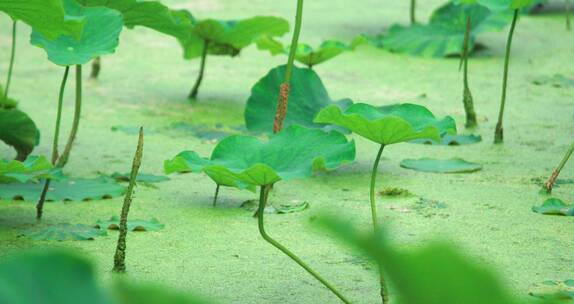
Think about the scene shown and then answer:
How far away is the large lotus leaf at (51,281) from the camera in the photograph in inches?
28.8

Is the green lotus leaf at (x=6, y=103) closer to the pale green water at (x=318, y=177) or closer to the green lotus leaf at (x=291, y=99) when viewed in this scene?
the pale green water at (x=318, y=177)

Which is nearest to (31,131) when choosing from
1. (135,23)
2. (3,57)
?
(135,23)

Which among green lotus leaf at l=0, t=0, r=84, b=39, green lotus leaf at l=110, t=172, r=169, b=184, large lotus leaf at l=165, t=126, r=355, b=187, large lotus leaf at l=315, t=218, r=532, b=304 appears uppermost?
large lotus leaf at l=315, t=218, r=532, b=304

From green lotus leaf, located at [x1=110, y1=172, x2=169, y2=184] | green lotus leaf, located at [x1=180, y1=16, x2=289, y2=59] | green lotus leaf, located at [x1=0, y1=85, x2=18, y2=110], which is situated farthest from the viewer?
green lotus leaf, located at [x1=180, y1=16, x2=289, y2=59]

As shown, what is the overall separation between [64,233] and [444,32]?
8.76 feet

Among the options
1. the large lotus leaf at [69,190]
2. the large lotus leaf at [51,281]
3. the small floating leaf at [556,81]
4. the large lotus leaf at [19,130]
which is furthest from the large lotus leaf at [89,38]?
the small floating leaf at [556,81]

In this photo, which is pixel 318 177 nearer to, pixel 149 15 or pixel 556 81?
pixel 149 15

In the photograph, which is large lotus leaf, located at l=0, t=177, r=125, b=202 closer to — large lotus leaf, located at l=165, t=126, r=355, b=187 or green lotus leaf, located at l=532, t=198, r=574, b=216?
large lotus leaf, located at l=165, t=126, r=355, b=187

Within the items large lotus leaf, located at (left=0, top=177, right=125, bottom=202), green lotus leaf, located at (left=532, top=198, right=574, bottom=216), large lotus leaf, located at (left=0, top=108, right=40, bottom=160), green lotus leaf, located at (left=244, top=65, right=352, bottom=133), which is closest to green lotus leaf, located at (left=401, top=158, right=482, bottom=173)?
green lotus leaf, located at (left=244, top=65, right=352, bottom=133)

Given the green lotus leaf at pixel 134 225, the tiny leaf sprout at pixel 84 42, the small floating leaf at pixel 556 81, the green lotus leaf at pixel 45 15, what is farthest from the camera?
the small floating leaf at pixel 556 81

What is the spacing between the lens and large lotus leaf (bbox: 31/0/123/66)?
2381mm

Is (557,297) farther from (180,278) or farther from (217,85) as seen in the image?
(217,85)

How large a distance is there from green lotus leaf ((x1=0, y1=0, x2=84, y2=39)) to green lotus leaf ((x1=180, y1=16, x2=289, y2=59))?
1.53 m

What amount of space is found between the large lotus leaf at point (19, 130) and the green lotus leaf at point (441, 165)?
1.01 meters
